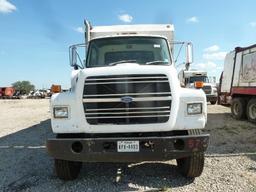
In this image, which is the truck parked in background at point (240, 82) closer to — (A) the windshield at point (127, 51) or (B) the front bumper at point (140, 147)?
(A) the windshield at point (127, 51)

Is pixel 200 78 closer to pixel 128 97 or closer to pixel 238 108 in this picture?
pixel 238 108

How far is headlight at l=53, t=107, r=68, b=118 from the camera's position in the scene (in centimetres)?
484

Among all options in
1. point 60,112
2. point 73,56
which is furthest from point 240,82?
point 60,112

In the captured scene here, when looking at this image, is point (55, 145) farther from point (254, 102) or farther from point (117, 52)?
point (254, 102)

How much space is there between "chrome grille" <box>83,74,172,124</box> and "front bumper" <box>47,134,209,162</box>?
1.02 feet

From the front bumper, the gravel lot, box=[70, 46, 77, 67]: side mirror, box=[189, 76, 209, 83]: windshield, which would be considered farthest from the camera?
box=[189, 76, 209, 83]: windshield

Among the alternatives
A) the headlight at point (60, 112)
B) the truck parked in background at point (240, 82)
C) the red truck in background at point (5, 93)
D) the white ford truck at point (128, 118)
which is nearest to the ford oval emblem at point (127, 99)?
the white ford truck at point (128, 118)

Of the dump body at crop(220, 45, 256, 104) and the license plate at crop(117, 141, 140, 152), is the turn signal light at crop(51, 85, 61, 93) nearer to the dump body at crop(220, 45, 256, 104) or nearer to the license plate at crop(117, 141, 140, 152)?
the license plate at crop(117, 141, 140, 152)

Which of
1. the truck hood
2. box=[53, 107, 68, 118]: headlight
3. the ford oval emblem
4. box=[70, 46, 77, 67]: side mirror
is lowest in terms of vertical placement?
box=[53, 107, 68, 118]: headlight

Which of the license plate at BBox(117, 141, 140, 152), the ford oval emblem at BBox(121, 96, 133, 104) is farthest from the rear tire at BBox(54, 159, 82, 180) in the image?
the ford oval emblem at BBox(121, 96, 133, 104)

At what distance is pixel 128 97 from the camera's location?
4.74m

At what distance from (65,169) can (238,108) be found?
10637 mm

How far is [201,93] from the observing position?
16.1ft

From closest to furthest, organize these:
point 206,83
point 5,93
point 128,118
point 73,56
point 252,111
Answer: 1. point 128,118
2. point 73,56
3. point 252,111
4. point 206,83
5. point 5,93
